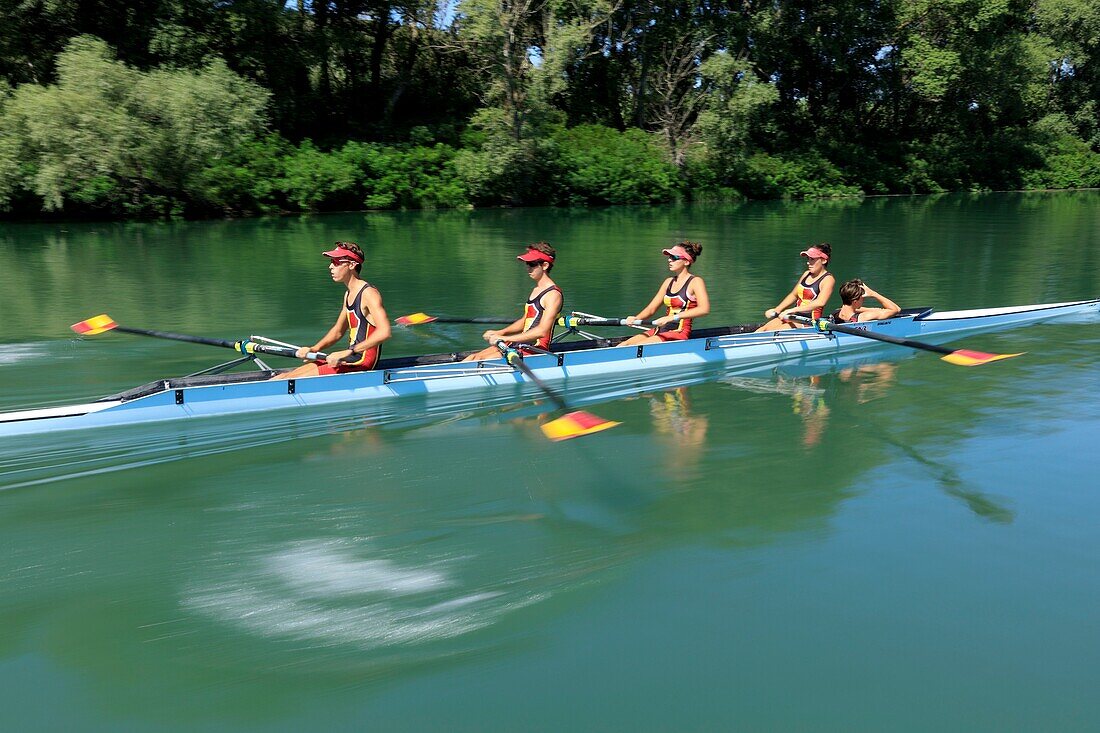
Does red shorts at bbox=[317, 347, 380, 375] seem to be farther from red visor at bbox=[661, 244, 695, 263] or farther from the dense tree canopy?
the dense tree canopy

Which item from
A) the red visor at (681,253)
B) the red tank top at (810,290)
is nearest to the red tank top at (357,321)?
the red visor at (681,253)

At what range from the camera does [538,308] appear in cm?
984

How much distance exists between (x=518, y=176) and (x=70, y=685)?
33244 mm

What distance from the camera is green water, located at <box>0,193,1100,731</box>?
494cm

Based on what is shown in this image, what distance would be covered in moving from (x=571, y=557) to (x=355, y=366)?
3.80 m

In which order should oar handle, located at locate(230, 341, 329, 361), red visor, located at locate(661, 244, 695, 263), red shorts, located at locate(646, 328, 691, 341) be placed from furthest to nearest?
red shorts, located at locate(646, 328, 691, 341) → red visor, located at locate(661, 244, 695, 263) → oar handle, located at locate(230, 341, 329, 361)

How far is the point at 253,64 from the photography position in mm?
37656

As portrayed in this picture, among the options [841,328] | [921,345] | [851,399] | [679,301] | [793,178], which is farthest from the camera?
[793,178]

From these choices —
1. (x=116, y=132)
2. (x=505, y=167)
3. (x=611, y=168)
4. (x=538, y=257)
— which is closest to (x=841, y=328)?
(x=538, y=257)

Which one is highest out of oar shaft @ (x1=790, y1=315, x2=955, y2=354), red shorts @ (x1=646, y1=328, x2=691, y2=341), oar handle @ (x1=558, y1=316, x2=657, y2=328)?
oar handle @ (x1=558, y1=316, x2=657, y2=328)

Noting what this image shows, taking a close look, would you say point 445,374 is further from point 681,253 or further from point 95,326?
point 95,326

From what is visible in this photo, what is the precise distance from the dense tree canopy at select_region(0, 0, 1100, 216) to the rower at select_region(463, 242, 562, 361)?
2152 centimetres

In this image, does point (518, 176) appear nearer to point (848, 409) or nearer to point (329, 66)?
point (329, 66)

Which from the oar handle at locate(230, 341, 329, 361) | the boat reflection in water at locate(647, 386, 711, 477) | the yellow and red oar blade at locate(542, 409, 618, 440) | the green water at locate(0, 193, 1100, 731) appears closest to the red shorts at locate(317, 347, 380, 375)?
the oar handle at locate(230, 341, 329, 361)
